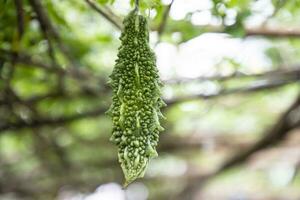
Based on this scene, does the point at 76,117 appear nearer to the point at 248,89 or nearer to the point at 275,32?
the point at 248,89

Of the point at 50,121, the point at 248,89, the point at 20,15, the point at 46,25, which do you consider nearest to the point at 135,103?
the point at 20,15

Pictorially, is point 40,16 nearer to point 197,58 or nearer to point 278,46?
point 197,58

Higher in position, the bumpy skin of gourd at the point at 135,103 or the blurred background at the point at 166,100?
the blurred background at the point at 166,100

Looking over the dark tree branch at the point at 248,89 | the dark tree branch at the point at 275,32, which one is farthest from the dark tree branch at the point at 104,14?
the dark tree branch at the point at 248,89

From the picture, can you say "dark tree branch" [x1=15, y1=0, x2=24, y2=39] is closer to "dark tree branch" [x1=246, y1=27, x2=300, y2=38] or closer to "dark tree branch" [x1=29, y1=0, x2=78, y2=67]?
"dark tree branch" [x1=29, y1=0, x2=78, y2=67]

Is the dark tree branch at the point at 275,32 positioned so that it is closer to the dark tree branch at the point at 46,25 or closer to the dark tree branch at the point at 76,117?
the dark tree branch at the point at 76,117

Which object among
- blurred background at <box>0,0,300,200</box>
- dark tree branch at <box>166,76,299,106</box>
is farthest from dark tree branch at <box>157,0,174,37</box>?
dark tree branch at <box>166,76,299,106</box>
